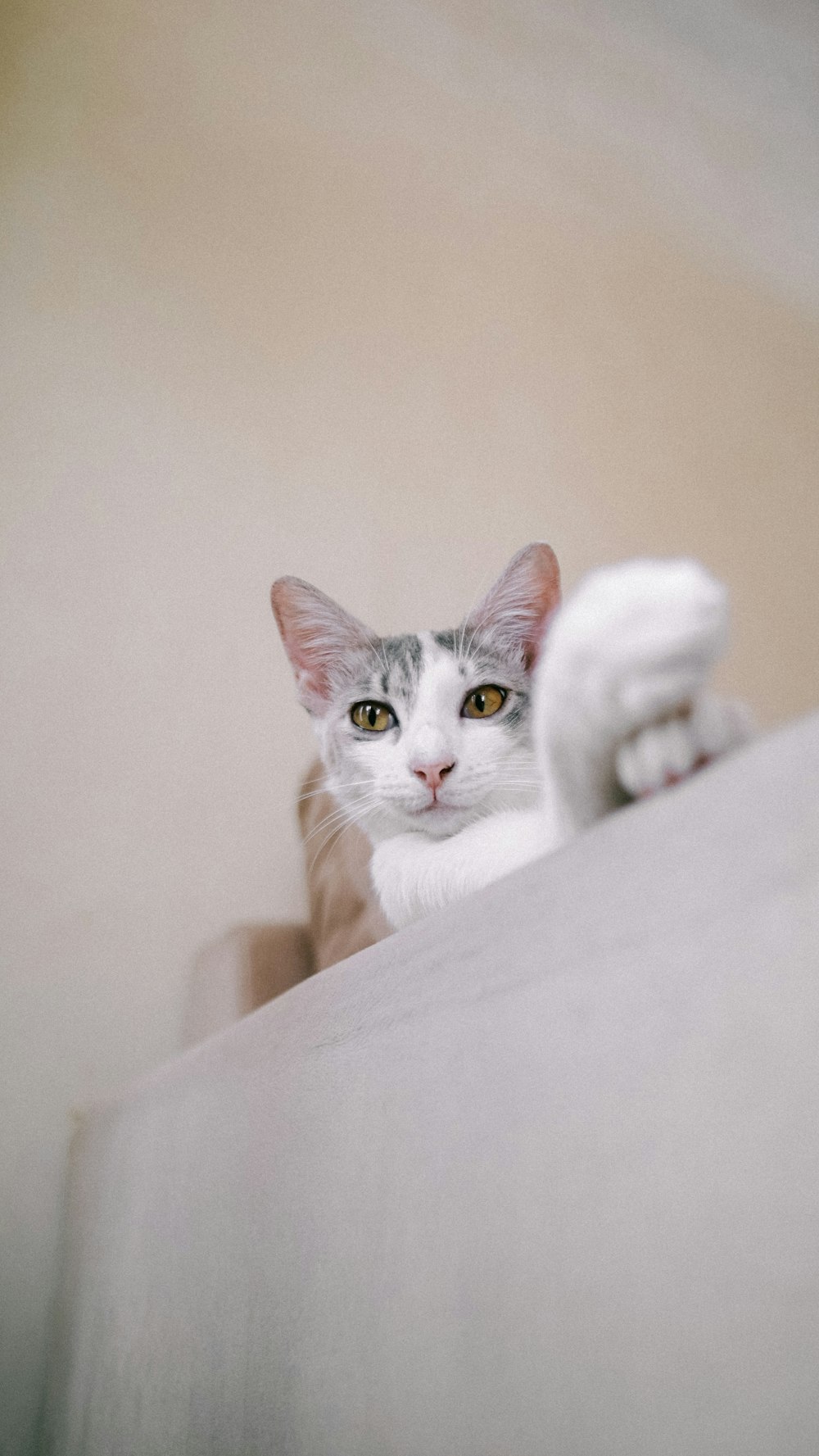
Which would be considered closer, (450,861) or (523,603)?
(450,861)

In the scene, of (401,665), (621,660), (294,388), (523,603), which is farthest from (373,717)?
(294,388)

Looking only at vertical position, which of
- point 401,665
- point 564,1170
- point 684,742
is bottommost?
point 564,1170

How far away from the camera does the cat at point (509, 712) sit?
335mm

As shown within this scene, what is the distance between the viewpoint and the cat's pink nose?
0.74 meters

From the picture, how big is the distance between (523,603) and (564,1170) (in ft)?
Result: 2.00

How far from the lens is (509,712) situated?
32.1 inches

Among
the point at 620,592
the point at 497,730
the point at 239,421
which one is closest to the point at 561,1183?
the point at 620,592

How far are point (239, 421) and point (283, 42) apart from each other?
81 centimetres

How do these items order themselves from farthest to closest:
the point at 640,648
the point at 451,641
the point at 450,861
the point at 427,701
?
the point at 451,641, the point at 427,701, the point at 450,861, the point at 640,648

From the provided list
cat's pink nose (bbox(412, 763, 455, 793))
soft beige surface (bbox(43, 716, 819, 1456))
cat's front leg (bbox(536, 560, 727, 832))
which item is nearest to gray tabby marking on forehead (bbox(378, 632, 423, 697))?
cat's pink nose (bbox(412, 763, 455, 793))

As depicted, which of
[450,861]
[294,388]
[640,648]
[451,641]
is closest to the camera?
[640,648]

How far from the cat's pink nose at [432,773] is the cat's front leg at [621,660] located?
36 cm

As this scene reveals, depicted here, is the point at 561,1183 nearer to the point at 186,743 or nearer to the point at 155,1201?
the point at 155,1201

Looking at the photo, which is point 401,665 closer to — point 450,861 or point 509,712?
point 509,712
